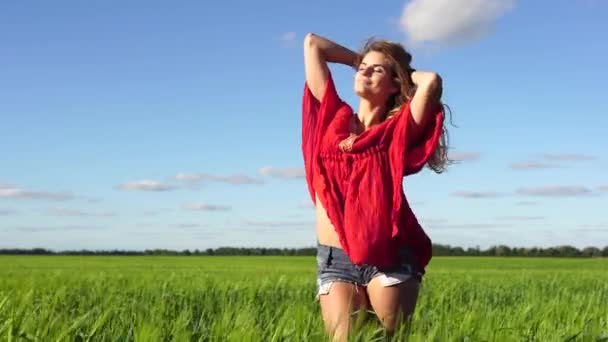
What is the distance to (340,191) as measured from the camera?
372cm

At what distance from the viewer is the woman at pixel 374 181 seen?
348 cm

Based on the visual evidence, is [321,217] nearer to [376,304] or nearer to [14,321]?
[376,304]

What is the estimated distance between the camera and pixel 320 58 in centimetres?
402

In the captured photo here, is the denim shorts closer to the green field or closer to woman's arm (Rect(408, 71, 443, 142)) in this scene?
the green field

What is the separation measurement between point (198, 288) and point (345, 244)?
5479mm

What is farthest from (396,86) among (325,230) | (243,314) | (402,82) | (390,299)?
(243,314)

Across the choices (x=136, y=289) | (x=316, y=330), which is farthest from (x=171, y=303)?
(x=316, y=330)

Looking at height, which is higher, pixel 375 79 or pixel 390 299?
pixel 375 79

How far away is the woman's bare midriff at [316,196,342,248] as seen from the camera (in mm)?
3648

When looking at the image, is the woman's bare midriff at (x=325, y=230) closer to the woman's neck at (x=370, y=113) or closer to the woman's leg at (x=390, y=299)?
the woman's leg at (x=390, y=299)

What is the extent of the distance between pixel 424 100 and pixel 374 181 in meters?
0.47

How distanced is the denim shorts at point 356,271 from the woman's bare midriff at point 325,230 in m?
0.03

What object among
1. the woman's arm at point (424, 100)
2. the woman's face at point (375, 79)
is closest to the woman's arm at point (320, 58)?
the woman's face at point (375, 79)

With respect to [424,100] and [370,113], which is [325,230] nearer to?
[370,113]
